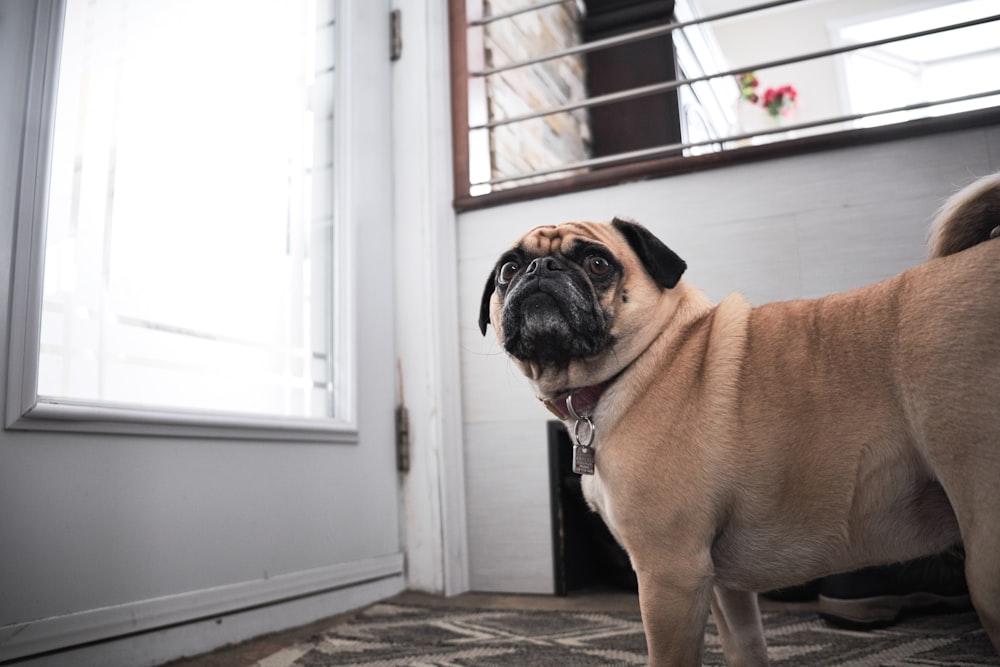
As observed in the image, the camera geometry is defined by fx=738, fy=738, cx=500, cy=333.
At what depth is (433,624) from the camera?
1.91 m

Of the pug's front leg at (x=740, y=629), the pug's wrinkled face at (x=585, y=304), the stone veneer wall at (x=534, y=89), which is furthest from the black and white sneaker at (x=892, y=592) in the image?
the stone veneer wall at (x=534, y=89)

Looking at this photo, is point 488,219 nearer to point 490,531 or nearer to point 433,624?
point 490,531

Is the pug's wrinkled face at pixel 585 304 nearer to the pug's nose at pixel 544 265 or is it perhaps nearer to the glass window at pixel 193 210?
the pug's nose at pixel 544 265

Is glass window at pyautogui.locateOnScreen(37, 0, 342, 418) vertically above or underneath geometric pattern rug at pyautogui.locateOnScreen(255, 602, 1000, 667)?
above

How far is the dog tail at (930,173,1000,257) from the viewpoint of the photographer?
3.69 feet

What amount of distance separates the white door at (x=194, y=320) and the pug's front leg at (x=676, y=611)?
1066 millimetres

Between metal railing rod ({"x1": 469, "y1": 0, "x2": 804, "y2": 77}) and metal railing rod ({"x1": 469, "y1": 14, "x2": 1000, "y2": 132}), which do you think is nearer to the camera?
metal railing rod ({"x1": 469, "y1": 14, "x2": 1000, "y2": 132})

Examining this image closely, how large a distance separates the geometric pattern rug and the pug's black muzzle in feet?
2.13

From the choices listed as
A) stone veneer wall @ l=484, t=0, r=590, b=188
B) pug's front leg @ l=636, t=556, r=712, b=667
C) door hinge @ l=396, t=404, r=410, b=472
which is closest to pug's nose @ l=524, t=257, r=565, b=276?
pug's front leg @ l=636, t=556, r=712, b=667

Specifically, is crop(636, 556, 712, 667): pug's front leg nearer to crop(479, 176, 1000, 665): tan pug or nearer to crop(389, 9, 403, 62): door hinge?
crop(479, 176, 1000, 665): tan pug

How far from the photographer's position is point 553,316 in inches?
52.6

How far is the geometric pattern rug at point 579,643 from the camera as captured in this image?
1473 millimetres

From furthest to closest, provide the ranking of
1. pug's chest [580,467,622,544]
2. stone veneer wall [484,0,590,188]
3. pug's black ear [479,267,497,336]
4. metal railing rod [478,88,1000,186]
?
stone veneer wall [484,0,590,188]
metal railing rod [478,88,1000,186]
pug's black ear [479,267,497,336]
pug's chest [580,467,622,544]

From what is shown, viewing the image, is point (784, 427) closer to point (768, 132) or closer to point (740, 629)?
point (740, 629)
